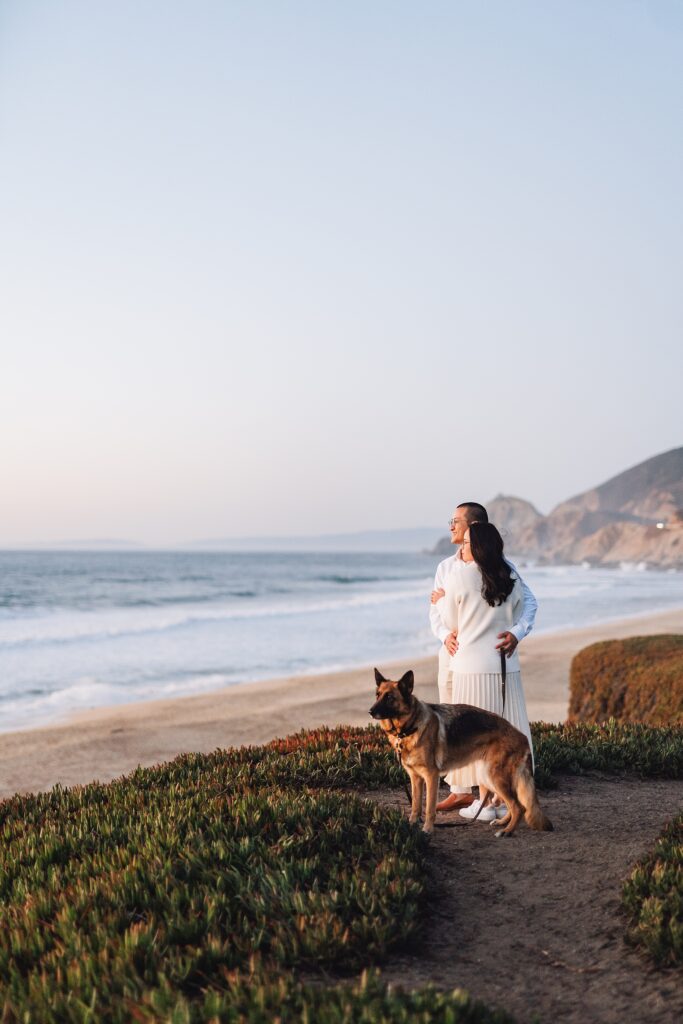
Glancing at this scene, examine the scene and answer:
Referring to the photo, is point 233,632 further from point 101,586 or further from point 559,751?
point 101,586

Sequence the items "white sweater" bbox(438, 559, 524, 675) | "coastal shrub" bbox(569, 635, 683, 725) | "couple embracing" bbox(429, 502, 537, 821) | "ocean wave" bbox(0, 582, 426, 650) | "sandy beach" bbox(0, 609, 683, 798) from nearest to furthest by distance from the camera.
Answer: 1. "couple embracing" bbox(429, 502, 537, 821)
2. "white sweater" bbox(438, 559, 524, 675)
3. "coastal shrub" bbox(569, 635, 683, 725)
4. "sandy beach" bbox(0, 609, 683, 798)
5. "ocean wave" bbox(0, 582, 426, 650)

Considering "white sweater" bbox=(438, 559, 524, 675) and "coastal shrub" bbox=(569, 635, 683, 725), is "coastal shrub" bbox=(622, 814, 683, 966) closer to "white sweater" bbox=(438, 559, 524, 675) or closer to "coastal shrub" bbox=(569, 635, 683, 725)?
"white sweater" bbox=(438, 559, 524, 675)

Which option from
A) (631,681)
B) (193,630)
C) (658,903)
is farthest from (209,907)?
(193,630)

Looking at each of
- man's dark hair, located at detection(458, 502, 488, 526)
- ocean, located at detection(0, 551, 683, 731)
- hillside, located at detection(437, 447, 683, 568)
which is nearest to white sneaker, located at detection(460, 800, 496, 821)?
man's dark hair, located at detection(458, 502, 488, 526)

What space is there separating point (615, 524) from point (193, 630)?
377ft

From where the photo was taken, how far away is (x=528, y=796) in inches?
242

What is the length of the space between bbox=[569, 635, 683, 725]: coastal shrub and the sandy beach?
287 cm

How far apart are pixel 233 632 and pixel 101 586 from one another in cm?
4073

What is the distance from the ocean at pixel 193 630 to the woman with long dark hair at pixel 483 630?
13132 mm

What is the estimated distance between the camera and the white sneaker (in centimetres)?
663

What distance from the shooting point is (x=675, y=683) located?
39.2ft

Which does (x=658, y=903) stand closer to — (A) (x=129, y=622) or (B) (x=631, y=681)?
(B) (x=631, y=681)

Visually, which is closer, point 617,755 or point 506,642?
point 506,642

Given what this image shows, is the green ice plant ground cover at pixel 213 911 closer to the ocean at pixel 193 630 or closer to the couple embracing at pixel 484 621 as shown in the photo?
the couple embracing at pixel 484 621
